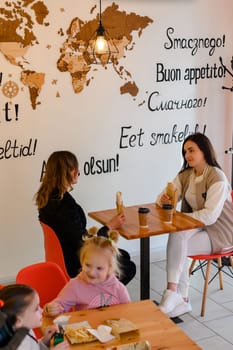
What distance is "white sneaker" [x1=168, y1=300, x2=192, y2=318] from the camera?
11.2 ft

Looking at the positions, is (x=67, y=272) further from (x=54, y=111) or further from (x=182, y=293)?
(x=54, y=111)

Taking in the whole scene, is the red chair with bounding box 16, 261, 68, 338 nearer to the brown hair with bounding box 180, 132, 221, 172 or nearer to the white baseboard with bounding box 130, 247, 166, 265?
the brown hair with bounding box 180, 132, 221, 172

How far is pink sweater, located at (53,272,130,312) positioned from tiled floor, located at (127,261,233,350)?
0.98 meters

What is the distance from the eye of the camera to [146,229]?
3088mm

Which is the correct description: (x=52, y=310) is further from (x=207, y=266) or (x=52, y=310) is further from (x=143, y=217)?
(x=207, y=266)

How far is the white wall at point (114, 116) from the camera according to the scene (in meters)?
3.81

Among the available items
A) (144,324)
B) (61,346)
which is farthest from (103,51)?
(61,346)

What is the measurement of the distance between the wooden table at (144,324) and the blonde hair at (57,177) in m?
1.04

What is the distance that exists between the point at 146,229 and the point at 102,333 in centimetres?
117

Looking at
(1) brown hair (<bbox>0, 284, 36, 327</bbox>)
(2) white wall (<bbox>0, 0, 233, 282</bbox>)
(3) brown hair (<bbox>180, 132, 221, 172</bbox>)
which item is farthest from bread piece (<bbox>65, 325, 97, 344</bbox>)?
(2) white wall (<bbox>0, 0, 233, 282</bbox>)

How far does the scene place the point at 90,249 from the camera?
7.76 feet

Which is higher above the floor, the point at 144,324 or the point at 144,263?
the point at 144,324

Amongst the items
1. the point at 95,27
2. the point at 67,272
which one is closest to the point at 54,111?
the point at 95,27

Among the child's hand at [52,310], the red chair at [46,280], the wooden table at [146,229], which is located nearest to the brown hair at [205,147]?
the wooden table at [146,229]
